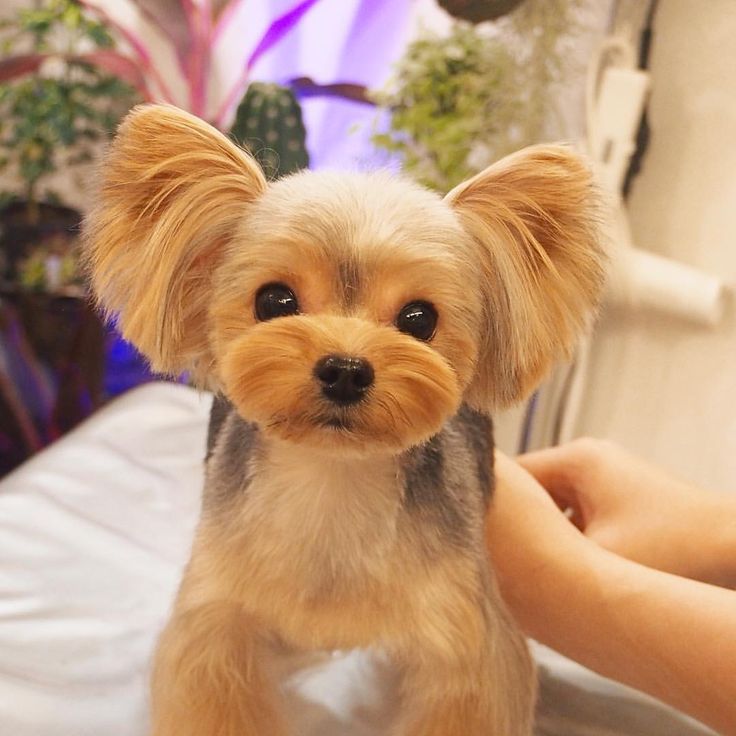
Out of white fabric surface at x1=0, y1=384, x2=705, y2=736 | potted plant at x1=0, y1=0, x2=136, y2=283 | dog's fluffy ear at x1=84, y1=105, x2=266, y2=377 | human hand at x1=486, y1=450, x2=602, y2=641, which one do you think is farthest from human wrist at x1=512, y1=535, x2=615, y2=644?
potted plant at x1=0, y1=0, x2=136, y2=283

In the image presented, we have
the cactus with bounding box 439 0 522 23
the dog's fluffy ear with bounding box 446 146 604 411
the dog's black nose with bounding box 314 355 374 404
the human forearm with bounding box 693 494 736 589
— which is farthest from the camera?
the cactus with bounding box 439 0 522 23

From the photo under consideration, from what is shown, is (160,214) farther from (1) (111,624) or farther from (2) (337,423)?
(1) (111,624)

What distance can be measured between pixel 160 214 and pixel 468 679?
0.55m

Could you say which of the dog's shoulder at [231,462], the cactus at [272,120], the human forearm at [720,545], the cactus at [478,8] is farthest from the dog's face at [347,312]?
the cactus at [272,120]

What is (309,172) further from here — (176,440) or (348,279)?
(176,440)

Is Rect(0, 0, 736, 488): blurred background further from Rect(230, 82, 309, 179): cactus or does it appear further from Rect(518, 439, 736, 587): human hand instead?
Rect(518, 439, 736, 587): human hand

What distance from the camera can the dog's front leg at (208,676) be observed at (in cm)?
79

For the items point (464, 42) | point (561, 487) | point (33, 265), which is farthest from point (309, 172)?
point (33, 265)

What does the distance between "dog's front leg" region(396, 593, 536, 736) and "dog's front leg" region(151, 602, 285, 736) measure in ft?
0.55

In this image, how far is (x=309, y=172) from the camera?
0.75 meters

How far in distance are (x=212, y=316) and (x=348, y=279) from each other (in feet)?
0.47

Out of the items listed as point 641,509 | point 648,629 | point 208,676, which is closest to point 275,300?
point 208,676

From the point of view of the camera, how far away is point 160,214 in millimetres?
721

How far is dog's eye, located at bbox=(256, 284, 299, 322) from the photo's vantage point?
69cm
